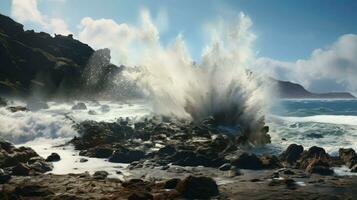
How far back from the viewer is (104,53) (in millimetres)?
118750

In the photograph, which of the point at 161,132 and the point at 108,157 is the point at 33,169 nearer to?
the point at 108,157

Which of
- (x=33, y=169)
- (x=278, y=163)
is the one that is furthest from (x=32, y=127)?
(x=278, y=163)

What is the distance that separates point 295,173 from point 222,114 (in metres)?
15.6

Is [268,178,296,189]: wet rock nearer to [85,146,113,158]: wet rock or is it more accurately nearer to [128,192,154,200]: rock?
[128,192,154,200]: rock

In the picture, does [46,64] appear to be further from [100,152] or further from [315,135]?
[100,152]

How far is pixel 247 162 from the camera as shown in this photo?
74.3 ft

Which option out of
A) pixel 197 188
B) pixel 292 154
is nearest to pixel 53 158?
pixel 197 188

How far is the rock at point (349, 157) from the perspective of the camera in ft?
75.2

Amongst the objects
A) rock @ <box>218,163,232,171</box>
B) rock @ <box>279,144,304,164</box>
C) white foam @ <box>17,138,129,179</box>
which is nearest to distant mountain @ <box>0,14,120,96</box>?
white foam @ <box>17,138,129,179</box>

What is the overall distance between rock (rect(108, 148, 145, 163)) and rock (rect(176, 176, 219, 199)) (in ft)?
25.6

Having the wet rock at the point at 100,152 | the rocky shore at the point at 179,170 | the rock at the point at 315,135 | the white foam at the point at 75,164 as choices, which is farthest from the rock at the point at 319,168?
the rock at the point at 315,135

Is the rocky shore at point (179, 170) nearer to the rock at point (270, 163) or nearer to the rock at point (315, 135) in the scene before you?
the rock at point (270, 163)

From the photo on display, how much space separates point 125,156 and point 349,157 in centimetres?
1178

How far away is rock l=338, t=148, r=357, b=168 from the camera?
75.2ft
